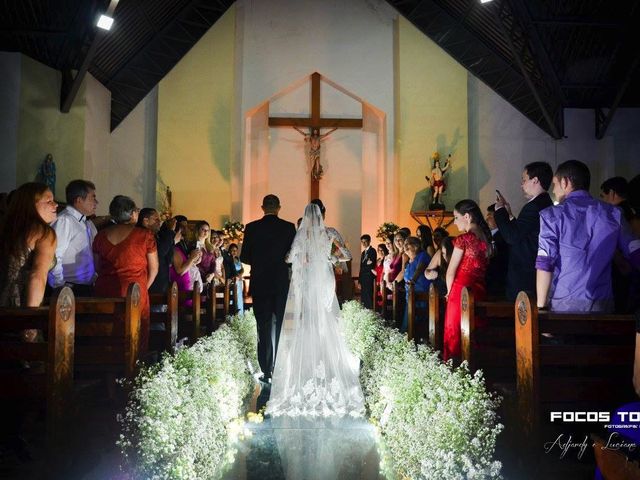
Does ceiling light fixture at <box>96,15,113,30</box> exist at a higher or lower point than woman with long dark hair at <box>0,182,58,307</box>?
higher

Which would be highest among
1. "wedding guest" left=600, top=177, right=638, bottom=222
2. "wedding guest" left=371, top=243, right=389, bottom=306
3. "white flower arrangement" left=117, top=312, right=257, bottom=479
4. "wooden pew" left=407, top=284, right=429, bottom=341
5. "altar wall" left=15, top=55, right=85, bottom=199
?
"altar wall" left=15, top=55, right=85, bottom=199

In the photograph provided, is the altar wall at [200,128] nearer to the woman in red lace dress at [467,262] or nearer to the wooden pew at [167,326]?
the wooden pew at [167,326]

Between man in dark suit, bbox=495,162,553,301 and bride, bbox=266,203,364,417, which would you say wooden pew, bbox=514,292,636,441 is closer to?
man in dark suit, bbox=495,162,553,301

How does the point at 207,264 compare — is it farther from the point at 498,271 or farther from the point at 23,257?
the point at 23,257

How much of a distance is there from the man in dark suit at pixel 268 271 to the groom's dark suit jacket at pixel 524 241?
8.17 ft

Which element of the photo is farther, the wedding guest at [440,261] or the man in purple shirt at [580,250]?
the wedding guest at [440,261]

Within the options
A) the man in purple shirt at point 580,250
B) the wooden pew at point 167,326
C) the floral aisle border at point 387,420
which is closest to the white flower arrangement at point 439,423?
the floral aisle border at point 387,420

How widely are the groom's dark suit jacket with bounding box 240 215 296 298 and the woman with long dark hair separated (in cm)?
279

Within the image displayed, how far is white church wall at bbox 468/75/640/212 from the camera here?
1249 cm

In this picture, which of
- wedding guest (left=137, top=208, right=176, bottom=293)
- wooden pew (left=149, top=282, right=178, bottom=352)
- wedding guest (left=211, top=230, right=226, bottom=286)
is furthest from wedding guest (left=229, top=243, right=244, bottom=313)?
wooden pew (left=149, top=282, right=178, bottom=352)

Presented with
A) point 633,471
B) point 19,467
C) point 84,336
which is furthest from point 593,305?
point 19,467

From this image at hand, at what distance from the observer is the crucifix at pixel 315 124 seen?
581 inches

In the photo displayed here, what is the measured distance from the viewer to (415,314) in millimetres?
5766

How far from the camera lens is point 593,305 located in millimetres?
3246
